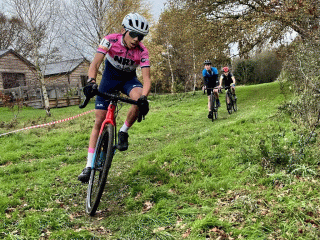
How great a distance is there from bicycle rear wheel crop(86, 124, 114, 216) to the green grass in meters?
0.24

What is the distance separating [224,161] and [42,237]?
3251mm

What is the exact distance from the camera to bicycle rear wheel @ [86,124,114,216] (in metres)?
3.72

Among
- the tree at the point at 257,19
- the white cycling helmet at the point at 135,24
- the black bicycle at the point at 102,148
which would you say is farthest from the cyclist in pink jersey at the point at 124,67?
the tree at the point at 257,19

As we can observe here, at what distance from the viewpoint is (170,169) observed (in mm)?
5332

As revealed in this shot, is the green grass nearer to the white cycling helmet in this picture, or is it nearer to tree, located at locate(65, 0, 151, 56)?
the white cycling helmet

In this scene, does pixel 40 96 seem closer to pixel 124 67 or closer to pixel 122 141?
pixel 124 67

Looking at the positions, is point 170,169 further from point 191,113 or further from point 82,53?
point 82,53

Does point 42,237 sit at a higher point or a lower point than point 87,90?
lower

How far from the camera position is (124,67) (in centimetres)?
461

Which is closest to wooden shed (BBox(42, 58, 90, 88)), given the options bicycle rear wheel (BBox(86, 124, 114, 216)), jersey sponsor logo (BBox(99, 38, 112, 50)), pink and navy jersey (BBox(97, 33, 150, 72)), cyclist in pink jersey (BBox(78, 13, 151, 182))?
cyclist in pink jersey (BBox(78, 13, 151, 182))

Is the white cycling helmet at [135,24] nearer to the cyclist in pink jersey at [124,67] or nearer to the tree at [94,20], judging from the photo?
the cyclist in pink jersey at [124,67]

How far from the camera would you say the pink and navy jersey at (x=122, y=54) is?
175 inches

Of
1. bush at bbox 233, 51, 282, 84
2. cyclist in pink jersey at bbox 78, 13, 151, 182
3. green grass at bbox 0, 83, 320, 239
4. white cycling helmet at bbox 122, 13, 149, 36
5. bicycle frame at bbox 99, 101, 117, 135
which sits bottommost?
green grass at bbox 0, 83, 320, 239

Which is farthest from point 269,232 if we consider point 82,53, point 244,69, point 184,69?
point 244,69
